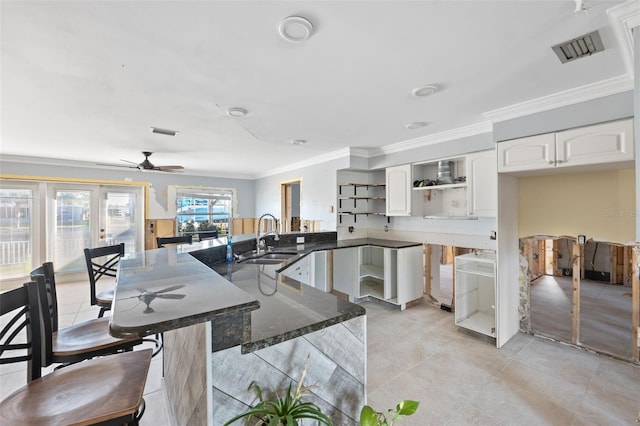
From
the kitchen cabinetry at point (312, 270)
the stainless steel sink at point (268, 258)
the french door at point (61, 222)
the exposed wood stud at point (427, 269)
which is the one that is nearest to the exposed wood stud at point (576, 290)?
the exposed wood stud at point (427, 269)

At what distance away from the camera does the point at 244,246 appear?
3.16 meters

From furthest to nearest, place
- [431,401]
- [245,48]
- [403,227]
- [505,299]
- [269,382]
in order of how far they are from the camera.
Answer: [403,227] < [505,299] < [431,401] < [245,48] < [269,382]

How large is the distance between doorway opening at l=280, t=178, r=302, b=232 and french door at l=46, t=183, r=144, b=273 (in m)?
3.10

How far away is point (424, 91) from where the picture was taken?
2.27 m

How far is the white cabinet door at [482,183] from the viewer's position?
3.06m

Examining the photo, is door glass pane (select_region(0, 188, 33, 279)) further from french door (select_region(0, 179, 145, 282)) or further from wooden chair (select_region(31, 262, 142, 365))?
wooden chair (select_region(31, 262, 142, 365))

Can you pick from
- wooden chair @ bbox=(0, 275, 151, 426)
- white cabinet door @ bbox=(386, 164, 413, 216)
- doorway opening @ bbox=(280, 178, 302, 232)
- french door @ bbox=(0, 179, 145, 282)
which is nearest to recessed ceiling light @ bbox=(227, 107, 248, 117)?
wooden chair @ bbox=(0, 275, 151, 426)

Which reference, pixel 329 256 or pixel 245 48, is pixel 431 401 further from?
pixel 245 48

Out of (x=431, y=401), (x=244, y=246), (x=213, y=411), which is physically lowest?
(x=431, y=401)

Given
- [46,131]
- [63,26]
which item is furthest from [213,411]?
[46,131]

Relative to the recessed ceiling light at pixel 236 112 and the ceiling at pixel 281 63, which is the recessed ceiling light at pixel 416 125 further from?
the recessed ceiling light at pixel 236 112

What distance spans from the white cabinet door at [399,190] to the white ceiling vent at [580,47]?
2266 mm

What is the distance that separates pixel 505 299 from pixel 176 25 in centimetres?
357

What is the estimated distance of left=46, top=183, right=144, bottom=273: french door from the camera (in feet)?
17.4
